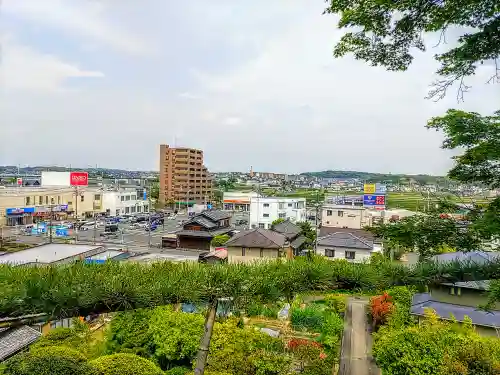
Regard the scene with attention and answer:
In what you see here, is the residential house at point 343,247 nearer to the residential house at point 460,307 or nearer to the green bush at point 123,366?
the residential house at point 460,307

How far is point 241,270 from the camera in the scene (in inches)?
93.2

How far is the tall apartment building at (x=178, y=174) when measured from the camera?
49344 millimetres

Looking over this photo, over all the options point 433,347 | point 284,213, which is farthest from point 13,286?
point 284,213

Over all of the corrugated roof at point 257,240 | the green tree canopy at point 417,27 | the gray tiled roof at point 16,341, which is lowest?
the gray tiled roof at point 16,341

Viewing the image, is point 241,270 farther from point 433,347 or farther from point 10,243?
point 10,243

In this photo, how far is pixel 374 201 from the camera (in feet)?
103

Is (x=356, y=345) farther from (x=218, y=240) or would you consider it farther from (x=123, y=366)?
(x=218, y=240)

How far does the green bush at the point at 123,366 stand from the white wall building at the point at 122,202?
109ft

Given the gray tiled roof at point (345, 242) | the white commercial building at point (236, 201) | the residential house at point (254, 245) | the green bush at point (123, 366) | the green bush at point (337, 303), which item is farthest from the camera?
the white commercial building at point (236, 201)

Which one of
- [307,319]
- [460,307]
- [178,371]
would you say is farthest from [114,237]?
[460,307]

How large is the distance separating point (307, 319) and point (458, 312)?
4140 mm

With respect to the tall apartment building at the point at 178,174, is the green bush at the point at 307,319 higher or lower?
lower

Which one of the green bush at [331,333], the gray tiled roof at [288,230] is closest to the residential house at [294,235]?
the gray tiled roof at [288,230]

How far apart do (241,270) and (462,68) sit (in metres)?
2.40
